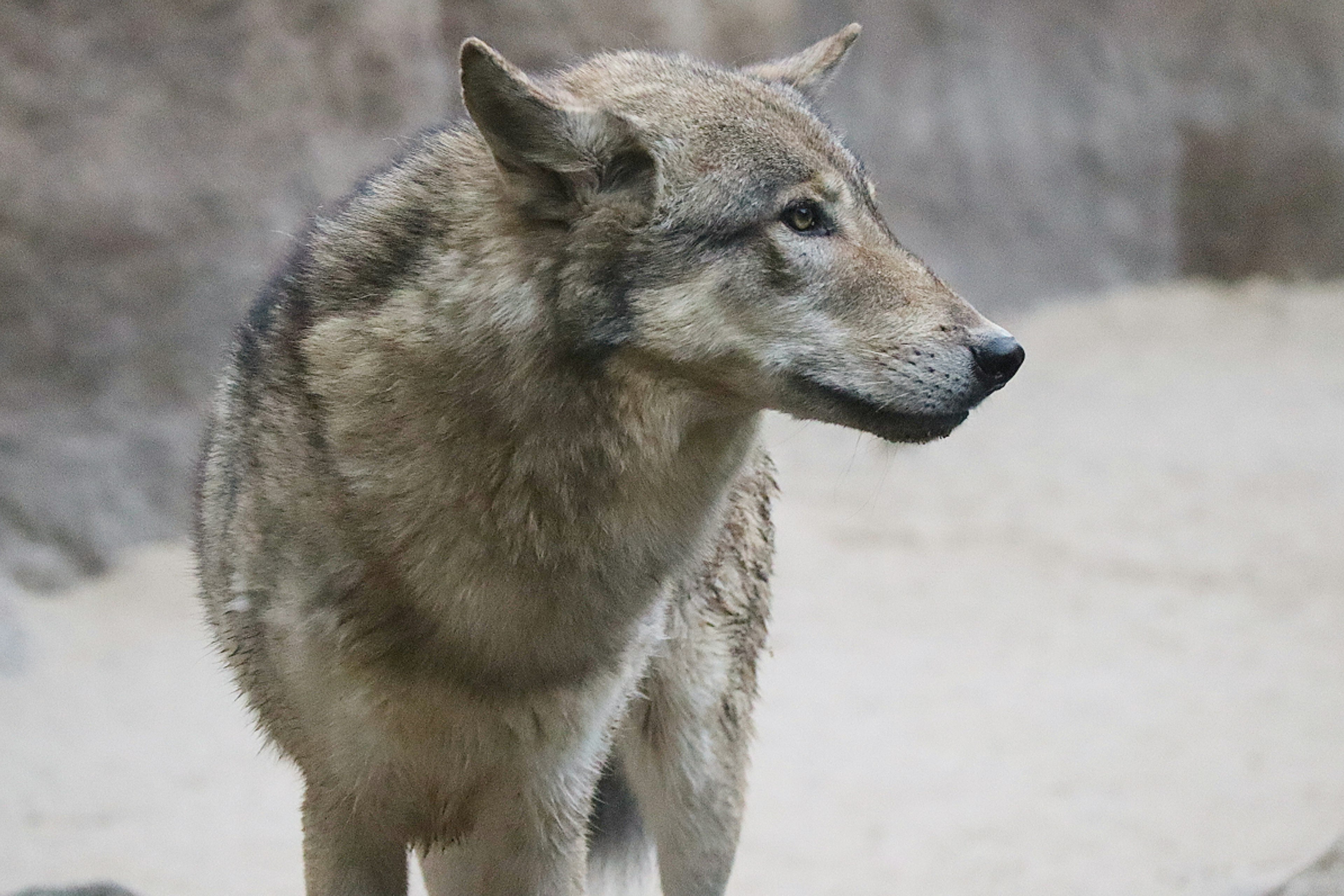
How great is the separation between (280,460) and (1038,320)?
1095 cm

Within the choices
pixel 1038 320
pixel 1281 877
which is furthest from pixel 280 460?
pixel 1038 320

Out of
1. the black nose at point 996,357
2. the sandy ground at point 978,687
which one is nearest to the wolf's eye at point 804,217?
the black nose at point 996,357

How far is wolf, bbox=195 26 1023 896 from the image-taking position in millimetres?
2830

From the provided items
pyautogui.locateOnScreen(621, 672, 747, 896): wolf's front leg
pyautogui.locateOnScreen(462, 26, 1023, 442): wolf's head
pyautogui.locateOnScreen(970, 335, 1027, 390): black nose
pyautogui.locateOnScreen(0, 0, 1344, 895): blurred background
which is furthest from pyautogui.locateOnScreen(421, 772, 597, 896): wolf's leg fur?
pyautogui.locateOnScreen(970, 335, 1027, 390): black nose

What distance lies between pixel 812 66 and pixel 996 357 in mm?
1053

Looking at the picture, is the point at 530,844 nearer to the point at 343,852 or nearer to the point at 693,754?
the point at 343,852

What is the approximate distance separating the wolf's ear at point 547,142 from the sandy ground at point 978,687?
1200 mm

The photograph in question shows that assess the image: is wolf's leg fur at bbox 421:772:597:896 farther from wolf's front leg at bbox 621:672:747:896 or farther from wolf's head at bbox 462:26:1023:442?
wolf's head at bbox 462:26:1023:442

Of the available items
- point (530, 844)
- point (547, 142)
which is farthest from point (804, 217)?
point (530, 844)

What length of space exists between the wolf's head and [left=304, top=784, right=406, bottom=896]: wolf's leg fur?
1.16m

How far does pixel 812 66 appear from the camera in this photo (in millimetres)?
3561

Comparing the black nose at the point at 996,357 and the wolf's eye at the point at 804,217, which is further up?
the wolf's eye at the point at 804,217

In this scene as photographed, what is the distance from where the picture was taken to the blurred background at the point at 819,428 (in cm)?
643

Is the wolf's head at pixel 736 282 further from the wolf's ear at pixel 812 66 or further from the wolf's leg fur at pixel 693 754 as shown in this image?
the wolf's leg fur at pixel 693 754
